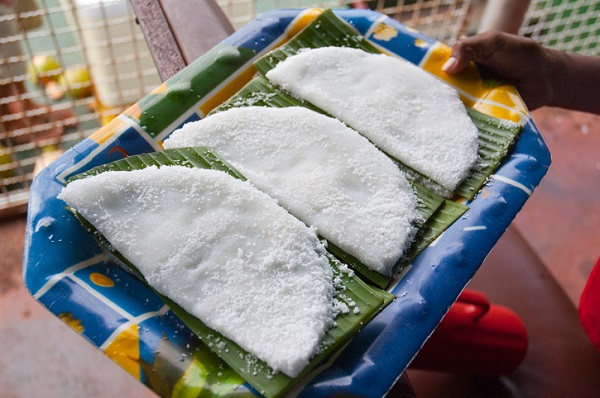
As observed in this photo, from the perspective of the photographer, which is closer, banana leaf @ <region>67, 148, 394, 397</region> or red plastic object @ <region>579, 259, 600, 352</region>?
banana leaf @ <region>67, 148, 394, 397</region>

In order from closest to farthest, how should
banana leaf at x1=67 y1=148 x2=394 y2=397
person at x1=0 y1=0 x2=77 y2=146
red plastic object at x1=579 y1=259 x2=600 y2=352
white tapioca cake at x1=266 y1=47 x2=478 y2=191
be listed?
banana leaf at x1=67 y1=148 x2=394 y2=397
white tapioca cake at x1=266 y1=47 x2=478 y2=191
red plastic object at x1=579 y1=259 x2=600 y2=352
person at x1=0 y1=0 x2=77 y2=146

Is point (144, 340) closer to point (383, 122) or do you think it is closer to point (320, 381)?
point (320, 381)

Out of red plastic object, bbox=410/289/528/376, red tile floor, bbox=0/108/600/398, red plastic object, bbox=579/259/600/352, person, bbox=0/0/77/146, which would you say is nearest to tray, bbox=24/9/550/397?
red plastic object, bbox=410/289/528/376

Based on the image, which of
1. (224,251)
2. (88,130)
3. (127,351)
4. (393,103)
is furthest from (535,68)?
(88,130)

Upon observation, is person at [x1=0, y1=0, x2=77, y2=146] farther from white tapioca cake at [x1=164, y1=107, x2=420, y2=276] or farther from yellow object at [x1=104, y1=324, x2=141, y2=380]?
yellow object at [x1=104, y1=324, x2=141, y2=380]

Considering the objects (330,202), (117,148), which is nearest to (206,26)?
(117,148)

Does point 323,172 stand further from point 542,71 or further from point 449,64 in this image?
point 542,71
